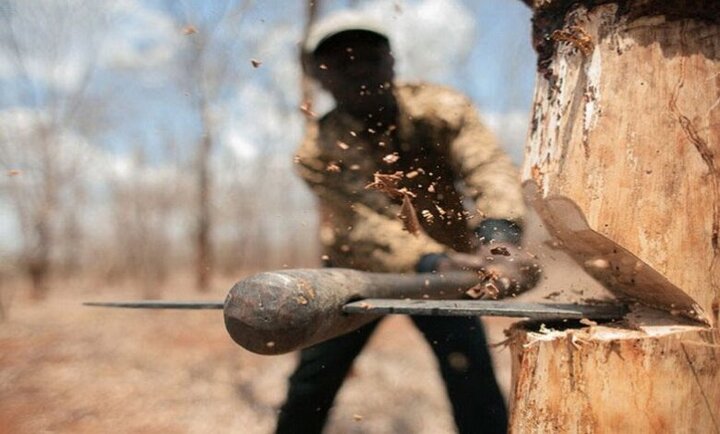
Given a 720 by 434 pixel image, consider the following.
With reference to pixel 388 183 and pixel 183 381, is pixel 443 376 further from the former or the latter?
pixel 183 381

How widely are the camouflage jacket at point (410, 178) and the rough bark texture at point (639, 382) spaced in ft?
2.40

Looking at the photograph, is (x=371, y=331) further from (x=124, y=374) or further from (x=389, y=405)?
(x=124, y=374)

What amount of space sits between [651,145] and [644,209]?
0.14m

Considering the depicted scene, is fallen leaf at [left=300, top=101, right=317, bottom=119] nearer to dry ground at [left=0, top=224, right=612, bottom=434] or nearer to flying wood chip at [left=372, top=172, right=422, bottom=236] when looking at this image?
flying wood chip at [left=372, top=172, right=422, bottom=236]

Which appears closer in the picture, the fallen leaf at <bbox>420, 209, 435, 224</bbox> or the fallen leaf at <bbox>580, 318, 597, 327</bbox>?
the fallen leaf at <bbox>580, 318, 597, 327</bbox>

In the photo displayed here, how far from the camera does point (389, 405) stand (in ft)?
14.9

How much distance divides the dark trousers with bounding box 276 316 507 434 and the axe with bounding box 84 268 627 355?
2.20 feet

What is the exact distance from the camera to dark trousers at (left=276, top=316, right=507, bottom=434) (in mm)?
2164

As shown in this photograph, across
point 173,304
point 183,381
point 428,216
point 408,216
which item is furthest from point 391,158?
point 183,381

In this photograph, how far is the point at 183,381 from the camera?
18.8ft

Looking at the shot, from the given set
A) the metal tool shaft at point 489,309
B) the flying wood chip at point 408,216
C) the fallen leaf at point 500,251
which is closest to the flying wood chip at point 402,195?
the flying wood chip at point 408,216

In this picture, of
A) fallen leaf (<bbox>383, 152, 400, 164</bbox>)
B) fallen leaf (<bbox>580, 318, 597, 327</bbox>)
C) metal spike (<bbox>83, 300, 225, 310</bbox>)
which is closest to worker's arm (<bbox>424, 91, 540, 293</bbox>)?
fallen leaf (<bbox>383, 152, 400, 164</bbox>)

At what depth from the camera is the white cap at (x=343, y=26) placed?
238cm

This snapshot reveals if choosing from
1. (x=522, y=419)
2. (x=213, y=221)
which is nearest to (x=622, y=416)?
(x=522, y=419)
